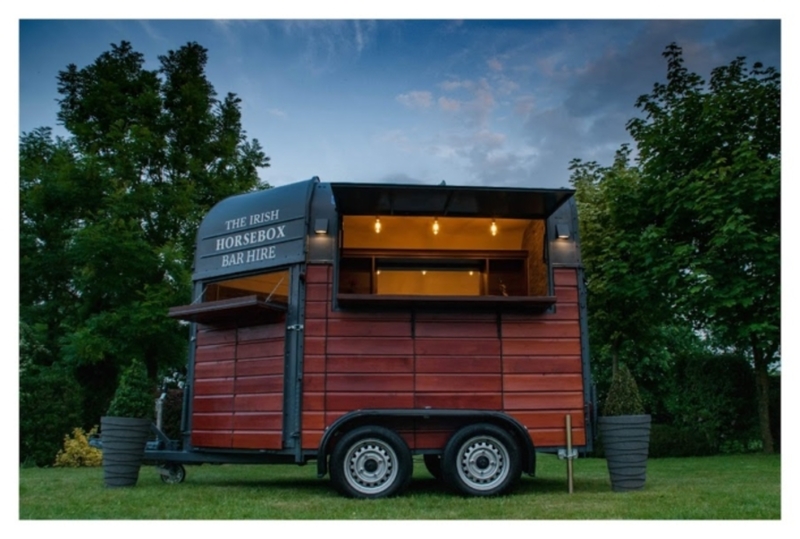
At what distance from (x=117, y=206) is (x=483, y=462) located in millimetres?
11779

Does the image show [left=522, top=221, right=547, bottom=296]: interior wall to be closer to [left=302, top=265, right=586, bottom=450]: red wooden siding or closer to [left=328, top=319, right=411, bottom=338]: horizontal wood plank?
[left=302, top=265, right=586, bottom=450]: red wooden siding

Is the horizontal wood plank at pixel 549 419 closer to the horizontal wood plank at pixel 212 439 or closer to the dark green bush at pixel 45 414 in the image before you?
the horizontal wood plank at pixel 212 439

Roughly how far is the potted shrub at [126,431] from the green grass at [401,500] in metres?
0.23

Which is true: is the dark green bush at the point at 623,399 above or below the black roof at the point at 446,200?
below

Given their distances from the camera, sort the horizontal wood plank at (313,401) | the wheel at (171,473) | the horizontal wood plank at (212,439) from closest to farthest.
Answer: the horizontal wood plank at (313,401) < the horizontal wood plank at (212,439) < the wheel at (171,473)

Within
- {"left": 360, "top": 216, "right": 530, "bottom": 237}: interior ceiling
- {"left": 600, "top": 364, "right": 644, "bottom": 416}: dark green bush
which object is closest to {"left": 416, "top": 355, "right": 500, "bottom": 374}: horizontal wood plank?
{"left": 600, "top": 364, "right": 644, "bottom": 416}: dark green bush

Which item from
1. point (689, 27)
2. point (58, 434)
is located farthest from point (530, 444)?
point (58, 434)

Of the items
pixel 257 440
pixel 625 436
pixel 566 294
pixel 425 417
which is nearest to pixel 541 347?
pixel 566 294

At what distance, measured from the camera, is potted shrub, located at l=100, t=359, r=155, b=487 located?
27.8ft

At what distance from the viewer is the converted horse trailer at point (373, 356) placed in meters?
8.15

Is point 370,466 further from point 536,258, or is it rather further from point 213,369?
point 536,258

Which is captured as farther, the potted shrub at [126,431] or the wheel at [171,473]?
the wheel at [171,473]

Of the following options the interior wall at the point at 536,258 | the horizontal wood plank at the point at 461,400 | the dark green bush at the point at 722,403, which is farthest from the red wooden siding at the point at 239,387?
the dark green bush at the point at 722,403
